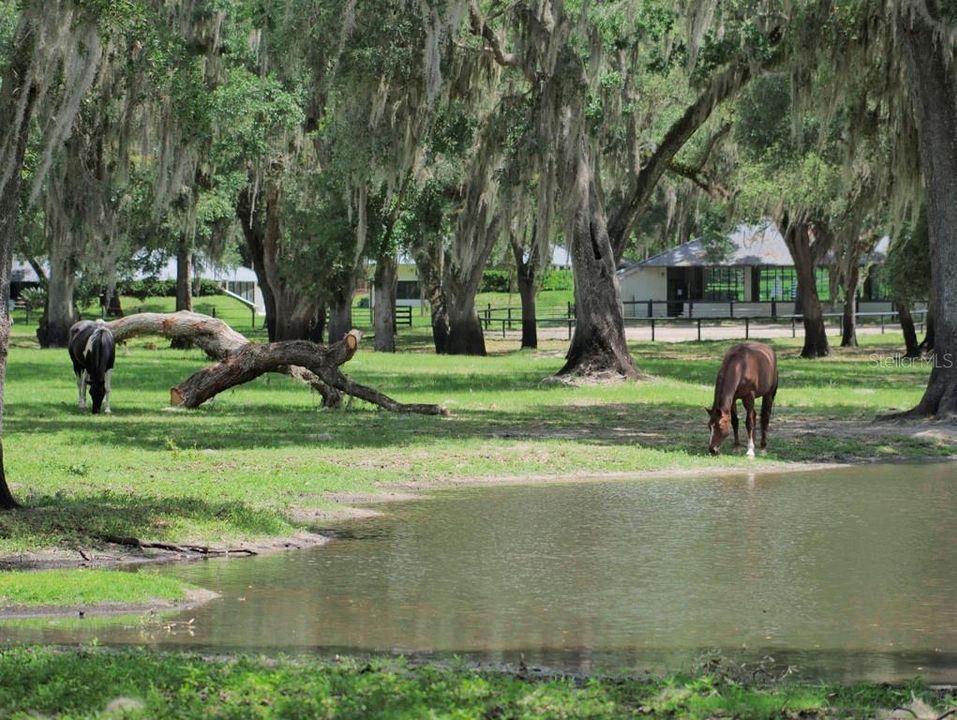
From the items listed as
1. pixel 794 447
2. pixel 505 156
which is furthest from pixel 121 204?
pixel 794 447

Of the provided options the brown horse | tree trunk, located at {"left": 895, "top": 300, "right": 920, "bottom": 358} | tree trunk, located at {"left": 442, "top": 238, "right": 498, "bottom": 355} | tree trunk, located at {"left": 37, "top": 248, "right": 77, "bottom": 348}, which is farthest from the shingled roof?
the brown horse

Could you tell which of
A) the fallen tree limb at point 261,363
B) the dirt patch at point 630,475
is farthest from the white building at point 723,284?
the dirt patch at point 630,475

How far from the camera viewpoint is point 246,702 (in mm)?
6355

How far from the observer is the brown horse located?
1825 cm

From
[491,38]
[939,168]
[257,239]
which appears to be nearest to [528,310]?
[257,239]

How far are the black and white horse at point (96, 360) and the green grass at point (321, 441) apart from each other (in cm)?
47

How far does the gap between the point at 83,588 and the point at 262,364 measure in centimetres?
1292

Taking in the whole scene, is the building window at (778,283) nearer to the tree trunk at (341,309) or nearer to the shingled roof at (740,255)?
the shingled roof at (740,255)

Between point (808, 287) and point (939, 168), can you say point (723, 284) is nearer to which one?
point (808, 287)

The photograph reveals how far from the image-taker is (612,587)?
1018 centimetres

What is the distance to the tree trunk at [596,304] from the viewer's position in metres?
29.5

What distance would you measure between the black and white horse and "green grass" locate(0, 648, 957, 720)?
49.4ft

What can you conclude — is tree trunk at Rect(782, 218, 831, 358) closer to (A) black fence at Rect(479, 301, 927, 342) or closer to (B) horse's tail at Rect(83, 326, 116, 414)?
(A) black fence at Rect(479, 301, 927, 342)

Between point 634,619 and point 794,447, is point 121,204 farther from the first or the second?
point 634,619
